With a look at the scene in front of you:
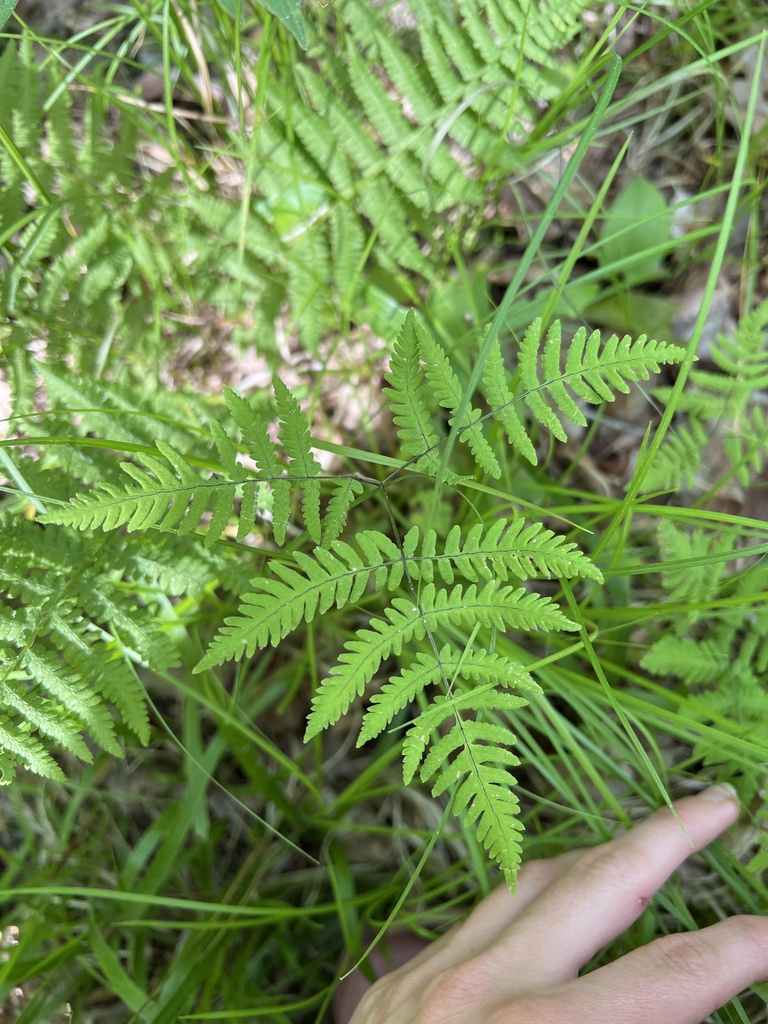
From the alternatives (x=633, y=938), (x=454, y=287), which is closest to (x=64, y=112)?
(x=454, y=287)

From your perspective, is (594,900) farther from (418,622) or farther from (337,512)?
(337,512)

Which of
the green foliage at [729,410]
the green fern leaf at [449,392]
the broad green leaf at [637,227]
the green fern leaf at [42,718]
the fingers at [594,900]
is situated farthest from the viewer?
the broad green leaf at [637,227]

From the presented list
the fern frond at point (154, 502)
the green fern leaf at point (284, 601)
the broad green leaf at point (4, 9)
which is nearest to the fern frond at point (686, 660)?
the green fern leaf at point (284, 601)

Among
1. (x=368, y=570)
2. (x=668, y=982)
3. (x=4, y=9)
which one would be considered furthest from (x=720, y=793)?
(x=4, y=9)

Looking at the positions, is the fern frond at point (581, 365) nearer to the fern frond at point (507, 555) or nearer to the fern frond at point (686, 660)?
the fern frond at point (507, 555)

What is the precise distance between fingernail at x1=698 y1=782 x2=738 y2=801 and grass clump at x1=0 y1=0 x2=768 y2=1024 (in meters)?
0.07

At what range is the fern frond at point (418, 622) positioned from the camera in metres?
1.18

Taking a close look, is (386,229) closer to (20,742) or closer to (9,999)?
(20,742)

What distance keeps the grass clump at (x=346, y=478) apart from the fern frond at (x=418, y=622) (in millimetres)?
11

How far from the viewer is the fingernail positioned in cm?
172

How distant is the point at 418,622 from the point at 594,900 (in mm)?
882

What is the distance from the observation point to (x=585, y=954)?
1.57m

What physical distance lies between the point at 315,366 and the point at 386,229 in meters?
0.60

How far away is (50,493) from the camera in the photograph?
5.19ft
